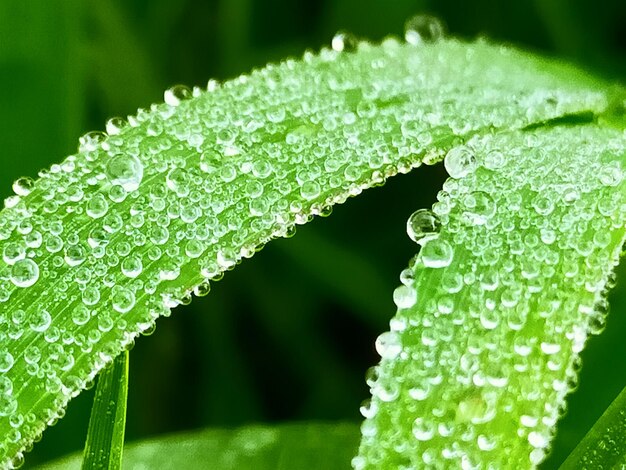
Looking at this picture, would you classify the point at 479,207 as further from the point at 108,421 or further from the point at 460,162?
the point at 108,421

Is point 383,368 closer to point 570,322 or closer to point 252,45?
point 570,322

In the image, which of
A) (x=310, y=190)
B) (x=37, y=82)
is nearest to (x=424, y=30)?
(x=37, y=82)

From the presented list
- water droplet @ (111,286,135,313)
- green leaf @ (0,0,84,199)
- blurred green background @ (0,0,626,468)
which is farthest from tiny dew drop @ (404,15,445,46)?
water droplet @ (111,286,135,313)

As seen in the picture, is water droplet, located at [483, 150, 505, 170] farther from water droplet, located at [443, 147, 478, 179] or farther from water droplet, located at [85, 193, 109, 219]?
water droplet, located at [85, 193, 109, 219]

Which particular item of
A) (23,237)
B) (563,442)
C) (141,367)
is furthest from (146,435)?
(23,237)

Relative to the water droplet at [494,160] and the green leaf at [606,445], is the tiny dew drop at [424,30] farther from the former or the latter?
the green leaf at [606,445]
